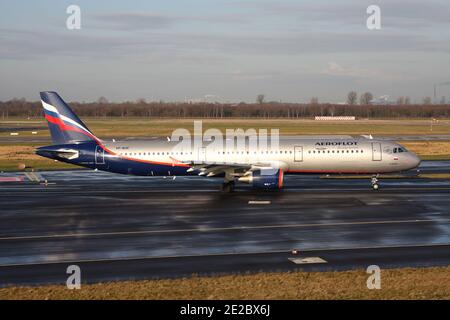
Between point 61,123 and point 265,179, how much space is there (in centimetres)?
1581

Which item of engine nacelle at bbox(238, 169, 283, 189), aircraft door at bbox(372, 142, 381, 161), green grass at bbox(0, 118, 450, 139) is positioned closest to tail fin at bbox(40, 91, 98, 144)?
engine nacelle at bbox(238, 169, 283, 189)

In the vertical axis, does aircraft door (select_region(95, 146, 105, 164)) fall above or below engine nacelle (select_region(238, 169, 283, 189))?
above

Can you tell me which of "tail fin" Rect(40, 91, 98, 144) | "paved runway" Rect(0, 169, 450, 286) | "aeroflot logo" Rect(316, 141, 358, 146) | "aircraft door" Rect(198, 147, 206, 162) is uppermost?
"tail fin" Rect(40, 91, 98, 144)

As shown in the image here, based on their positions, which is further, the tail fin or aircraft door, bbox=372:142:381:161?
the tail fin

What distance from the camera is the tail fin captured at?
4184 cm

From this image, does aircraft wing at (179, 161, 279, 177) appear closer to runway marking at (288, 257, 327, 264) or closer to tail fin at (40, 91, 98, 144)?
tail fin at (40, 91, 98, 144)

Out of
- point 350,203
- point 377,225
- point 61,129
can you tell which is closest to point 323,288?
point 377,225

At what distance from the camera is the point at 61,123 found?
41.8 metres

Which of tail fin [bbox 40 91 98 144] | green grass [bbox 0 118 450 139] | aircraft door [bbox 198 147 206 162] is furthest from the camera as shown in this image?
green grass [bbox 0 118 450 139]

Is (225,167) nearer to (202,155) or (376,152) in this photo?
(202,155)

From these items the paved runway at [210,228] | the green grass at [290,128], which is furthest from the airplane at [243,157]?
the green grass at [290,128]

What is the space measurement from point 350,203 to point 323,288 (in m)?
18.2

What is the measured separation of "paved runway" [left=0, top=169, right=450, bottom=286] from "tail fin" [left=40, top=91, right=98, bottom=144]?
12.7ft

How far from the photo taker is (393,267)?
2042 cm
